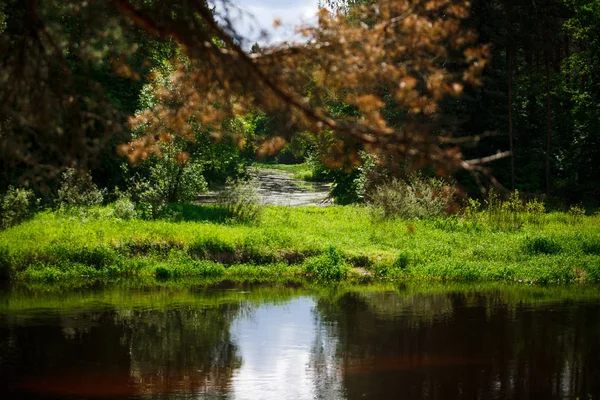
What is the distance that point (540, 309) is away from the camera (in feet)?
54.2

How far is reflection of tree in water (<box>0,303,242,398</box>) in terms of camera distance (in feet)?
37.0

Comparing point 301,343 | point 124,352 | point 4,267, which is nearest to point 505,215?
point 301,343

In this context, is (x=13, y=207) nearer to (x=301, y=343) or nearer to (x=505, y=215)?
(x=301, y=343)

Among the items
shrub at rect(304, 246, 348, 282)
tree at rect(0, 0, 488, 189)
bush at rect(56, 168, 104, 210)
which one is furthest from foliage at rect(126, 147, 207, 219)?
tree at rect(0, 0, 488, 189)

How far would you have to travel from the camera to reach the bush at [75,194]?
2373 cm

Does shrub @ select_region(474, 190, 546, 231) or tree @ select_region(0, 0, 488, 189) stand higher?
tree @ select_region(0, 0, 488, 189)

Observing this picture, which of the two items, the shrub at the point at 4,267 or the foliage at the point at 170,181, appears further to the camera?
the foliage at the point at 170,181

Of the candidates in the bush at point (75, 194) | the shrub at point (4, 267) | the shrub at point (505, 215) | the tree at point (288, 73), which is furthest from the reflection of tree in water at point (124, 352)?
the shrub at point (505, 215)

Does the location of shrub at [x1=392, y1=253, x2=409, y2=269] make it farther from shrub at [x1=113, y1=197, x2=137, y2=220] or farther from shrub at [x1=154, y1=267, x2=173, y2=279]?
shrub at [x1=113, y1=197, x2=137, y2=220]

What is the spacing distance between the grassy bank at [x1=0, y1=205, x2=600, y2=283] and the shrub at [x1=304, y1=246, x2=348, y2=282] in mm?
26

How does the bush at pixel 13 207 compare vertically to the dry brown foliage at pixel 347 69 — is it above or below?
below

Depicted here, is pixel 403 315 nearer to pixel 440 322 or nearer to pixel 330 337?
pixel 440 322

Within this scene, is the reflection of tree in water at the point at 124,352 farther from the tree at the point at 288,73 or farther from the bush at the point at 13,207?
the bush at the point at 13,207

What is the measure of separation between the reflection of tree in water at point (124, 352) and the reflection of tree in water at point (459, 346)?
1930mm
